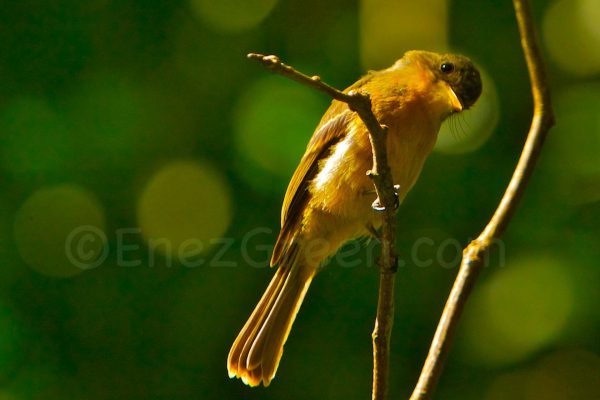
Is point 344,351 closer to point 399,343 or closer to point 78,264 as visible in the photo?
point 399,343

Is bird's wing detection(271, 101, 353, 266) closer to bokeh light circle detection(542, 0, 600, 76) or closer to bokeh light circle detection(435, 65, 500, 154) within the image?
bokeh light circle detection(435, 65, 500, 154)

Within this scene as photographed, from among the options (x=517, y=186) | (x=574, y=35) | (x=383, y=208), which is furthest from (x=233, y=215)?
(x=517, y=186)

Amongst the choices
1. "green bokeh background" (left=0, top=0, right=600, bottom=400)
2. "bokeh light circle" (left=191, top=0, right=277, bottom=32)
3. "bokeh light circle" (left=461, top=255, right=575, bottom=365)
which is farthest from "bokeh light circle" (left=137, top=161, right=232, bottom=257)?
"bokeh light circle" (left=461, top=255, right=575, bottom=365)

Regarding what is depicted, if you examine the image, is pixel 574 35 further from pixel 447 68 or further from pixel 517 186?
pixel 517 186

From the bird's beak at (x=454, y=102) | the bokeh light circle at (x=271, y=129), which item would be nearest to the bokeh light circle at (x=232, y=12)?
the bokeh light circle at (x=271, y=129)

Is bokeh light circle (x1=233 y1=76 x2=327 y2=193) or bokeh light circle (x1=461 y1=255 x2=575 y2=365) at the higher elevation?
bokeh light circle (x1=233 y1=76 x2=327 y2=193)

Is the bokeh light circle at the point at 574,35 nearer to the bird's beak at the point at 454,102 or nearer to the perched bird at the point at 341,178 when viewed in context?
the perched bird at the point at 341,178
